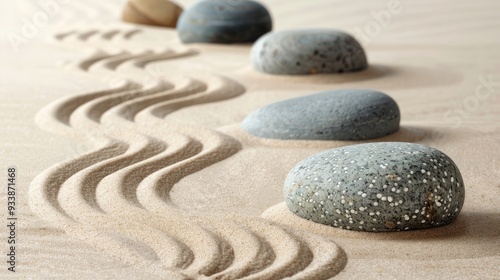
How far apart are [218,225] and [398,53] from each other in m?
4.07

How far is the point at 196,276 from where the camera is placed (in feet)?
7.95

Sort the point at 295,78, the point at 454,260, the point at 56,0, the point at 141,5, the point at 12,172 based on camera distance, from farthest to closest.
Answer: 1. the point at 56,0
2. the point at 141,5
3. the point at 295,78
4. the point at 12,172
5. the point at 454,260

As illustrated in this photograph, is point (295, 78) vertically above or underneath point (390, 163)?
underneath

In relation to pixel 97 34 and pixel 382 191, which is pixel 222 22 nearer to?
pixel 97 34

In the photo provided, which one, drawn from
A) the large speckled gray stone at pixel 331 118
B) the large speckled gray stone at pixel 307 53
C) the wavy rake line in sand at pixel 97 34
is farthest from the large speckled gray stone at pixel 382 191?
the wavy rake line in sand at pixel 97 34

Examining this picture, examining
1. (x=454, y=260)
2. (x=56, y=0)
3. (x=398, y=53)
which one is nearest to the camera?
(x=454, y=260)

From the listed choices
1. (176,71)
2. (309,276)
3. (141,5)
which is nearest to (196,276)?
(309,276)

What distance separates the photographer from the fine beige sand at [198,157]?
8.47ft

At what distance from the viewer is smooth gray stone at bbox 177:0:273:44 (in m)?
6.91

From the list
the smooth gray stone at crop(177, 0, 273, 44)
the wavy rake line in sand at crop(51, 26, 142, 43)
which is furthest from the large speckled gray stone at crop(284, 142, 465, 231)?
the wavy rake line in sand at crop(51, 26, 142, 43)

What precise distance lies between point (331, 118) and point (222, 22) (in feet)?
10.4

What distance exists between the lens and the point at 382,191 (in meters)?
2.71

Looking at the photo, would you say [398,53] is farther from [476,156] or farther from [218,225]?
[218,225]

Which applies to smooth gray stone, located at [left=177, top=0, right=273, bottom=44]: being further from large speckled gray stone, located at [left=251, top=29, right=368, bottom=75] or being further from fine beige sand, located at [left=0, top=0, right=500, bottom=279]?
large speckled gray stone, located at [left=251, top=29, right=368, bottom=75]
